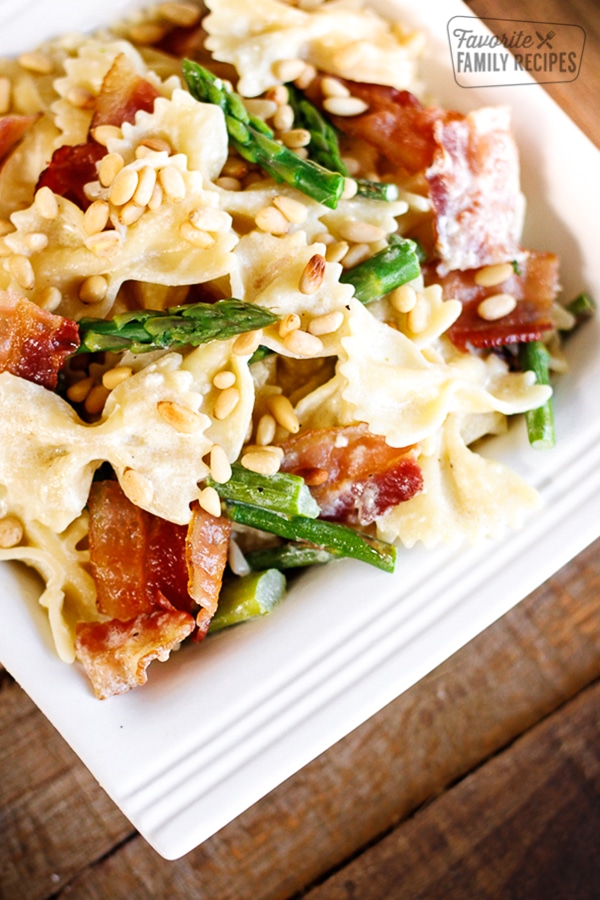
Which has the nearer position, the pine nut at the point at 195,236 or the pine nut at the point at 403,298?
the pine nut at the point at 195,236

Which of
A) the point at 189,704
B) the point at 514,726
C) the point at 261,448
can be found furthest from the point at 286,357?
the point at 514,726

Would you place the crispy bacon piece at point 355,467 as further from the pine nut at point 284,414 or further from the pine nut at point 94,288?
the pine nut at point 94,288

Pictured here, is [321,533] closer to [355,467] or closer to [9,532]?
[355,467]

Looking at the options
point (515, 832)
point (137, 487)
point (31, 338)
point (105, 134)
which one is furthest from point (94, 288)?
point (515, 832)

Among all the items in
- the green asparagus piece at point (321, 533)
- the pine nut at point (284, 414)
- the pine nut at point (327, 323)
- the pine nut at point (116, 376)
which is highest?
the pine nut at point (327, 323)

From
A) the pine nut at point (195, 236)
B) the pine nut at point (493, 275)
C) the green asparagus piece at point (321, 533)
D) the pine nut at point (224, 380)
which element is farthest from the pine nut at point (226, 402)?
the pine nut at point (493, 275)

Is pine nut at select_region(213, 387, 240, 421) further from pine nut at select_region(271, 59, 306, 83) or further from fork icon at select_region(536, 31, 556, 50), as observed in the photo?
fork icon at select_region(536, 31, 556, 50)

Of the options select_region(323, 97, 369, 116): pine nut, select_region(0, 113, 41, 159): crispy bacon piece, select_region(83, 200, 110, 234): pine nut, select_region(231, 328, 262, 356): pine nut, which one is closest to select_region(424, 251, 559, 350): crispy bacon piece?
select_region(323, 97, 369, 116): pine nut
